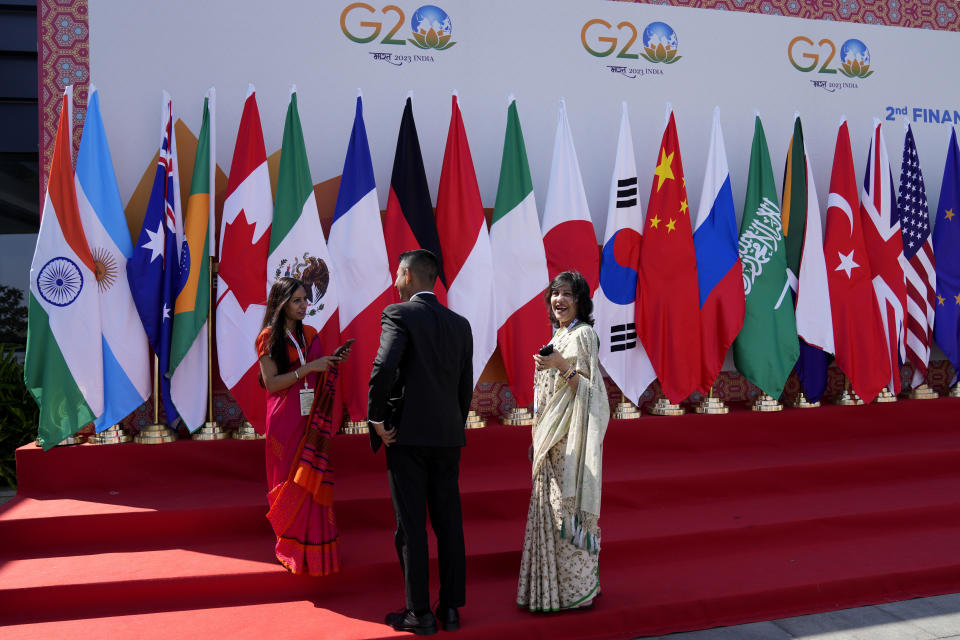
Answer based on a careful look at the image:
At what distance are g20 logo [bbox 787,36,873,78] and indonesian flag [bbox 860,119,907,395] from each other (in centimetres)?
65

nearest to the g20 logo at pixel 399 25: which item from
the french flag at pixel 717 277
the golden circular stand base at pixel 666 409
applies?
the french flag at pixel 717 277

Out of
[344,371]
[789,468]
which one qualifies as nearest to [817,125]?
[789,468]

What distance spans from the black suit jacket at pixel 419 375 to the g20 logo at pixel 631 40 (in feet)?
9.78

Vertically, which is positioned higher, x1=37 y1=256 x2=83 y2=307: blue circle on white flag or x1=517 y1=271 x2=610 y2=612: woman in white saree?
x1=37 y1=256 x2=83 y2=307: blue circle on white flag

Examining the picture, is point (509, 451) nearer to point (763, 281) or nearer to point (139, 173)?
point (763, 281)

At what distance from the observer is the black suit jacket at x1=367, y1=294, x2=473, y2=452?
257 centimetres

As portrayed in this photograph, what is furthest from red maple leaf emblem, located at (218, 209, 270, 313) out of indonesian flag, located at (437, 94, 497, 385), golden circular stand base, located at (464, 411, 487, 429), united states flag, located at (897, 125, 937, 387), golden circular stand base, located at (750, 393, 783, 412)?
united states flag, located at (897, 125, 937, 387)

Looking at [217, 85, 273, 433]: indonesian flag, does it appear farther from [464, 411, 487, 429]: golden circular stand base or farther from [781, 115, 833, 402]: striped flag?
[781, 115, 833, 402]: striped flag

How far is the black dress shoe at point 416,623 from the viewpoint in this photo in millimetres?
2639

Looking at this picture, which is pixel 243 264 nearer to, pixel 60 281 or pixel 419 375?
pixel 60 281

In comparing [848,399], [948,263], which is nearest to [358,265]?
[848,399]

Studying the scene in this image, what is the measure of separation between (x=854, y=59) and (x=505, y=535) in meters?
4.52

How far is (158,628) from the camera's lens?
2713 millimetres

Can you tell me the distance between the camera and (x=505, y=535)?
3438 millimetres
